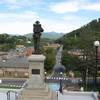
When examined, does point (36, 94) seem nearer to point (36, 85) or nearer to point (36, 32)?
point (36, 85)

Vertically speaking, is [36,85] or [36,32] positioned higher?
[36,32]

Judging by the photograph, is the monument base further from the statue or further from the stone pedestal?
the statue

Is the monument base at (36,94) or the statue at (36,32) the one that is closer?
the monument base at (36,94)

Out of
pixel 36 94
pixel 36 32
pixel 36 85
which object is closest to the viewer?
pixel 36 94

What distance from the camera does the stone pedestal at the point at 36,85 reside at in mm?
11727

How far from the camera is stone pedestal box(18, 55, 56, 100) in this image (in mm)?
11727

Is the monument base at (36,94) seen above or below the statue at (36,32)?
below

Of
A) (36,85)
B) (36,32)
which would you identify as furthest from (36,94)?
(36,32)

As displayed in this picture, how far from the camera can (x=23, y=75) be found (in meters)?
49.7

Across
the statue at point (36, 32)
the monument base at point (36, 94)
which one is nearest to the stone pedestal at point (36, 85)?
the monument base at point (36, 94)

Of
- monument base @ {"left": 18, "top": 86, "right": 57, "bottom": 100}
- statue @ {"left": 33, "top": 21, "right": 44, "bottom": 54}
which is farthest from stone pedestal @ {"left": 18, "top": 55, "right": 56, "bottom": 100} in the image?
statue @ {"left": 33, "top": 21, "right": 44, "bottom": 54}

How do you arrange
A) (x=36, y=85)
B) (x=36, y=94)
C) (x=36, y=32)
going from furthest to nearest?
(x=36, y=32) → (x=36, y=85) → (x=36, y=94)

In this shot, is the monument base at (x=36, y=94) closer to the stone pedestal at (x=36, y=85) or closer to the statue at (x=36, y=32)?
the stone pedestal at (x=36, y=85)

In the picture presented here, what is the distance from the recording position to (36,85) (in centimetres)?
1208
